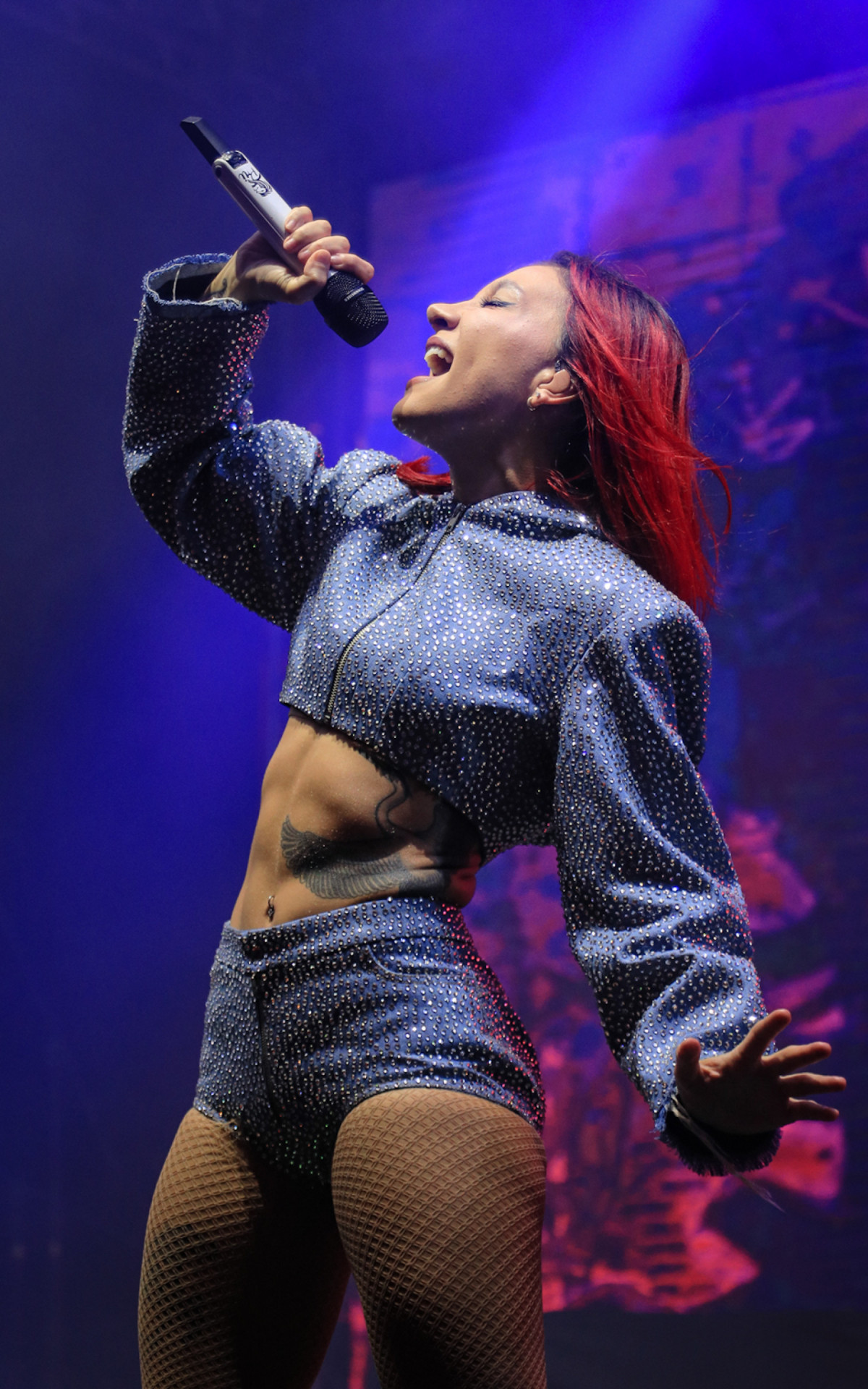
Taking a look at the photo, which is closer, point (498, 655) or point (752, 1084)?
point (752, 1084)

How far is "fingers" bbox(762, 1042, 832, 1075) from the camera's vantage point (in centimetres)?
79

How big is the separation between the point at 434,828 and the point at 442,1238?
12.3 inches

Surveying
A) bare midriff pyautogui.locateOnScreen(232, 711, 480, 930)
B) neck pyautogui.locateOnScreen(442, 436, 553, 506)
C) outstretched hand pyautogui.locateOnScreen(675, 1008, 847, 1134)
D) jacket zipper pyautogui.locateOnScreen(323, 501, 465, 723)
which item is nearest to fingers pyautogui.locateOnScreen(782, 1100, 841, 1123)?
outstretched hand pyautogui.locateOnScreen(675, 1008, 847, 1134)

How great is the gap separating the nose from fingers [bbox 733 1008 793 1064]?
29.1 inches

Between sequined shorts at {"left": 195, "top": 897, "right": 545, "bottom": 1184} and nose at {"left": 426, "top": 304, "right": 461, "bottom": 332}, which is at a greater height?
nose at {"left": 426, "top": 304, "right": 461, "bottom": 332}

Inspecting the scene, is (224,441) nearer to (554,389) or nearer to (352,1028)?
(554,389)

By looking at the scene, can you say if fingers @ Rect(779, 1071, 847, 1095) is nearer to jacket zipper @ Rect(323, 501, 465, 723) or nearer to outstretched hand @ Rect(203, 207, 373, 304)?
jacket zipper @ Rect(323, 501, 465, 723)

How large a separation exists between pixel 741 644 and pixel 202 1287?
54.3 inches

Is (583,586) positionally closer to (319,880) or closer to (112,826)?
(319,880)

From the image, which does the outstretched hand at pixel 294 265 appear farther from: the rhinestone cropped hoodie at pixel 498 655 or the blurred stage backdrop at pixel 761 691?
the blurred stage backdrop at pixel 761 691

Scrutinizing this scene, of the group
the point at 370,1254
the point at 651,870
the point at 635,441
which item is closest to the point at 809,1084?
the point at 651,870

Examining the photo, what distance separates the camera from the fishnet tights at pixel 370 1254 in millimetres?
840

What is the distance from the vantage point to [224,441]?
1205mm

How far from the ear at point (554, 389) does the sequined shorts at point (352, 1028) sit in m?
0.50
